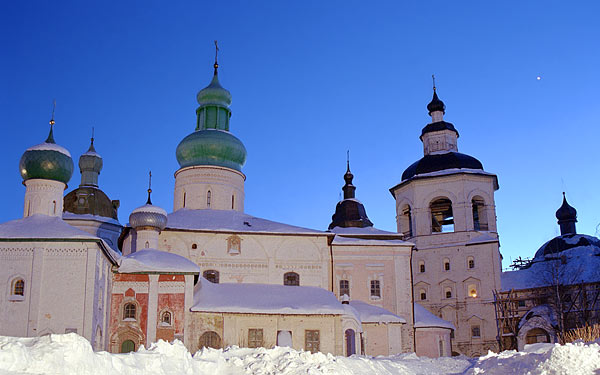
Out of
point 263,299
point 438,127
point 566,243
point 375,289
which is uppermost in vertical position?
point 438,127

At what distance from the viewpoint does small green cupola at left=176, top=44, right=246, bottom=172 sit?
30.8m

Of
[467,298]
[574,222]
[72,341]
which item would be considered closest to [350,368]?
[72,341]

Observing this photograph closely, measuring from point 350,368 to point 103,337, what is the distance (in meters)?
10.7

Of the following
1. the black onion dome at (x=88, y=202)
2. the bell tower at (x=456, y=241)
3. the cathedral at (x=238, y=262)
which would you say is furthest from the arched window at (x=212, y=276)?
the bell tower at (x=456, y=241)

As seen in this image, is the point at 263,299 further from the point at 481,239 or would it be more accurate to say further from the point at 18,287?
the point at 481,239

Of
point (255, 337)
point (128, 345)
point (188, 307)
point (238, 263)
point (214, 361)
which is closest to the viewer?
point (214, 361)

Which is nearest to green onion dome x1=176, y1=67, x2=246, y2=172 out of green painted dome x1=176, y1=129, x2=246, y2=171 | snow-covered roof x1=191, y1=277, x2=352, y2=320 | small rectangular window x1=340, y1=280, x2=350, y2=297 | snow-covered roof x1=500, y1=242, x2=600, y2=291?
green painted dome x1=176, y1=129, x2=246, y2=171

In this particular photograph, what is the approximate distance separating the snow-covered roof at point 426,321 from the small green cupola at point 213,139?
10.0m

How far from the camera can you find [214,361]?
12648mm

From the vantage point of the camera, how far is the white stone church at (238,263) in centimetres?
2105

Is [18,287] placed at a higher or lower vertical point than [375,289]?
lower

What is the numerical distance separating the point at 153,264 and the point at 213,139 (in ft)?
27.4

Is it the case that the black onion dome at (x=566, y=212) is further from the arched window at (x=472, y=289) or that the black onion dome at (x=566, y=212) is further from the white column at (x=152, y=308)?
the white column at (x=152, y=308)

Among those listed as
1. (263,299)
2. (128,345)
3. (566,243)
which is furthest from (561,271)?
(128,345)
